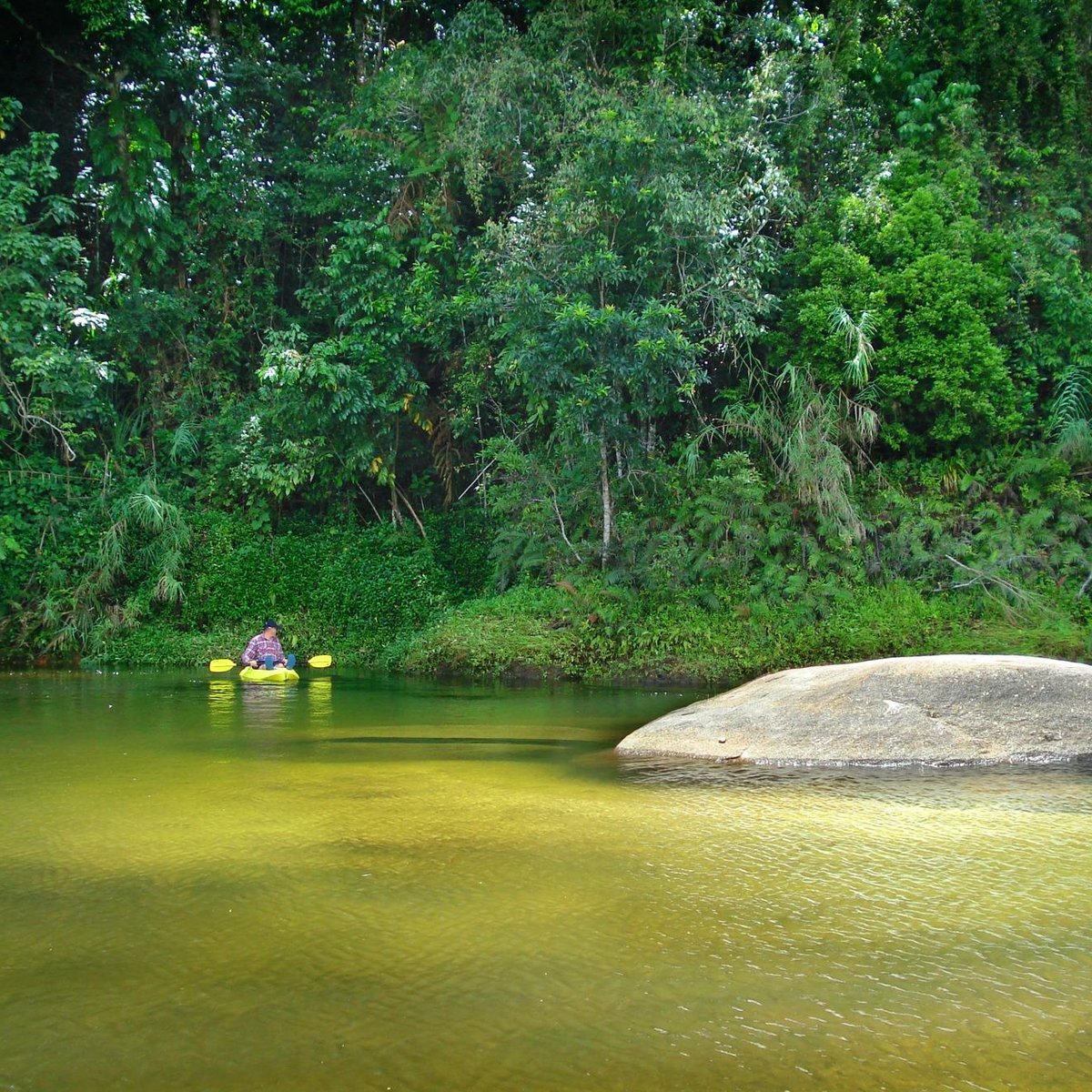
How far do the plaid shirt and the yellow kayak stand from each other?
36 centimetres

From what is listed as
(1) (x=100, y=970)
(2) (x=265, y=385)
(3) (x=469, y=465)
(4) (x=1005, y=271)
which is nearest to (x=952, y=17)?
(4) (x=1005, y=271)

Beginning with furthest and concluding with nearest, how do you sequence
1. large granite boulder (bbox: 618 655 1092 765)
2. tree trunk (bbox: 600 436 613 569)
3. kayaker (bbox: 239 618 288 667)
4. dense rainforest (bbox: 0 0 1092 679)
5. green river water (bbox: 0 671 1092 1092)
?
tree trunk (bbox: 600 436 613 569)
kayaker (bbox: 239 618 288 667)
dense rainforest (bbox: 0 0 1092 679)
large granite boulder (bbox: 618 655 1092 765)
green river water (bbox: 0 671 1092 1092)

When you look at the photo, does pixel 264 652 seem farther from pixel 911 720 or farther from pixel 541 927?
pixel 541 927

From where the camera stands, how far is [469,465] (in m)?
15.3

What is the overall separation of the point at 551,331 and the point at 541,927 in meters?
9.00

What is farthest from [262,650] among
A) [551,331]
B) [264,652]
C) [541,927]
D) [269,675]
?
[541,927]

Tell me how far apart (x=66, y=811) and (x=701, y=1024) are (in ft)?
12.2

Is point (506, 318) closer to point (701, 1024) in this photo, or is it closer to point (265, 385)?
point (265, 385)

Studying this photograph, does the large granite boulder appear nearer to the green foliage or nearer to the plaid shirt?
the plaid shirt

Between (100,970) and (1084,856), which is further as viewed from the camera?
(1084,856)

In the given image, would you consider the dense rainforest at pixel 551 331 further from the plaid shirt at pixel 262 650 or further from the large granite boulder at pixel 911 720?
the large granite boulder at pixel 911 720

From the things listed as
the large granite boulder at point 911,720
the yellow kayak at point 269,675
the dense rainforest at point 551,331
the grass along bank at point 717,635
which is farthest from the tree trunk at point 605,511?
the large granite boulder at point 911,720

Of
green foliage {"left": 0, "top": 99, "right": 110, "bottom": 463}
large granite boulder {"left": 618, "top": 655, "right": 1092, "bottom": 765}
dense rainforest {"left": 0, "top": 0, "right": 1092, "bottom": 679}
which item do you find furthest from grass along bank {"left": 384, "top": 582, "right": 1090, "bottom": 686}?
green foliage {"left": 0, "top": 99, "right": 110, "bottom": 463}

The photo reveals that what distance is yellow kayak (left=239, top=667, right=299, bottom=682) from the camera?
39.5 feet
